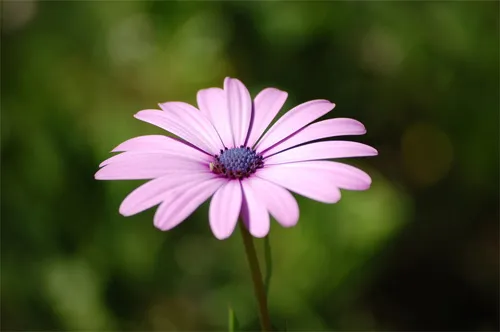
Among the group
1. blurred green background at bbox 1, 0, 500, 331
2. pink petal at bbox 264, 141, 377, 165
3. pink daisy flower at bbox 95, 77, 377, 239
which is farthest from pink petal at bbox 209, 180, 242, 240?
blurred green background at bbox 1, 0, 500, 331

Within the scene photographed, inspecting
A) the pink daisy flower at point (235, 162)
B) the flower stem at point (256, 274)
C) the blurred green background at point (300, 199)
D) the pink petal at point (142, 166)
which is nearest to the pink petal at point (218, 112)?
the pink daisy flower at point (235, 162)

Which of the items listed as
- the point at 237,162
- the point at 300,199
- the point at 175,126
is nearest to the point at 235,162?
the point at 237,162

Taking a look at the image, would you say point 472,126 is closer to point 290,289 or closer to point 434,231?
point 434,231

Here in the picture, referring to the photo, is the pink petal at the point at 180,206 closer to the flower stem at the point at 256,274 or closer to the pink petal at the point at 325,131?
the flower stem at the point at 256,274

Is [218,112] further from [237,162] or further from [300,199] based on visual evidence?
[300,199]

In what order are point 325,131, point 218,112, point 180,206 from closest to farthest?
point 180,206 < point 325,131 < point 218,112

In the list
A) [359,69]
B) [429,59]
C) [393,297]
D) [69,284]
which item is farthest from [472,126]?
[69,284]

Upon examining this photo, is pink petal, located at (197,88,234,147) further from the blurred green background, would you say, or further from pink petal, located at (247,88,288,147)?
the blurred green background
